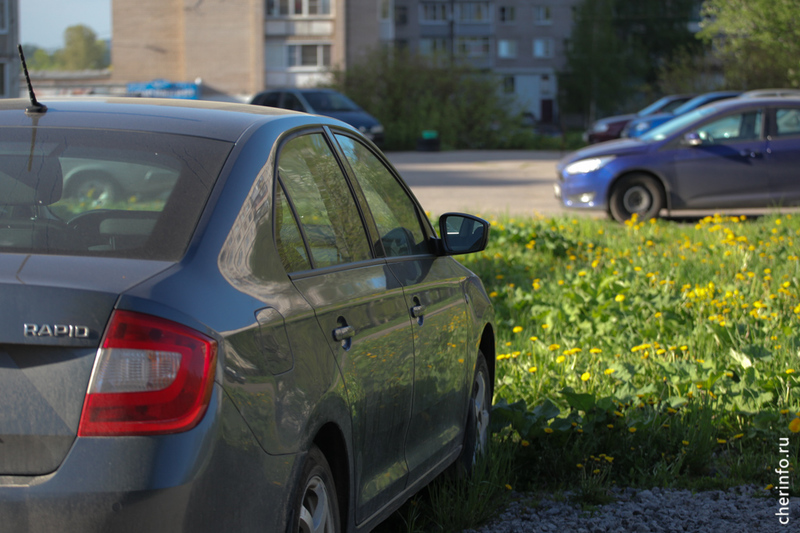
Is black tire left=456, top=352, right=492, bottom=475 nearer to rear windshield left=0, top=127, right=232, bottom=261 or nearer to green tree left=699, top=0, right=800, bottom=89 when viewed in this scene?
rear windshield left=0, top=127, right=232, bottom=261

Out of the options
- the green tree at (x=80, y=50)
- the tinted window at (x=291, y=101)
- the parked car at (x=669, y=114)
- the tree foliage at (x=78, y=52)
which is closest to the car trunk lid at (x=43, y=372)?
the parked car at (x=669, y=114)

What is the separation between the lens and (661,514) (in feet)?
12.6

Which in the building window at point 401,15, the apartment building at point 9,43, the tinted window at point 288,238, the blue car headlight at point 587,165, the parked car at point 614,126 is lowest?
the tinted window at point 288,238

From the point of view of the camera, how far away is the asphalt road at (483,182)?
14570 mm

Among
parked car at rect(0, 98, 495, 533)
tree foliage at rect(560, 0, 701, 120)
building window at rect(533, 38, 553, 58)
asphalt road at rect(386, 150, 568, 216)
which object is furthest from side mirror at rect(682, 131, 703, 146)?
building window at rect(533, 38, 553, 58)

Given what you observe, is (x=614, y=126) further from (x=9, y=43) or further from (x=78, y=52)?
(x=78, y=52)

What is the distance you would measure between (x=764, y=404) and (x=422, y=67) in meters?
33.4

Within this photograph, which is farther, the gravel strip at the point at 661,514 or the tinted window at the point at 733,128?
the tinted window at the point at 733,128

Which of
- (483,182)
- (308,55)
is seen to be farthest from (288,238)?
(308,55)

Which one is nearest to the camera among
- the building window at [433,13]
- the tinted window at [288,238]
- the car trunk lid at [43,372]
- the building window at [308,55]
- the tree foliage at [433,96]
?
the car trunk lid at [43,372]

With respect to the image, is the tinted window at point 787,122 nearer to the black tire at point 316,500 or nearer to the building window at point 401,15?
the black tire at point 316,500

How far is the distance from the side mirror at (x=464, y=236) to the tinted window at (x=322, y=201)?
700 mm

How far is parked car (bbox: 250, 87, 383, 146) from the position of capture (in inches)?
1080

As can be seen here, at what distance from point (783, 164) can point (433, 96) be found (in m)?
25.2
